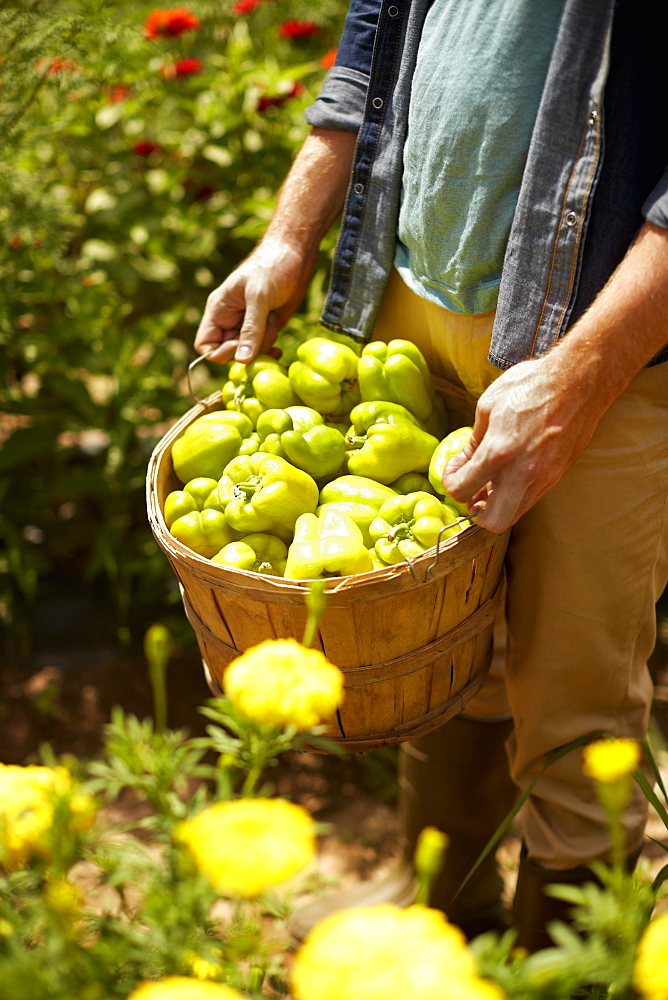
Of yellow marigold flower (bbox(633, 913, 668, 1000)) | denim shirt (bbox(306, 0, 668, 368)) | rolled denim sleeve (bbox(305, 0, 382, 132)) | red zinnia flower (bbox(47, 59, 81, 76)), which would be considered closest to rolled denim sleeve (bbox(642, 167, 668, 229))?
denim shirt (bbox(306, 0, 668, 368))

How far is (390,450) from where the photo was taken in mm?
1463

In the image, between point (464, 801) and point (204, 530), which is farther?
point (464, 801)

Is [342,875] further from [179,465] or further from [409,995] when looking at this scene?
[409,995]

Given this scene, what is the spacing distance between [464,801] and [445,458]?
2.86 ft

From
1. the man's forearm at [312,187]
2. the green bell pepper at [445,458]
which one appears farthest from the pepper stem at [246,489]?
the man's forearm at [312,187]

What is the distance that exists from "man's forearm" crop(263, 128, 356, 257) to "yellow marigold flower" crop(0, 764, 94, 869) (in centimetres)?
128

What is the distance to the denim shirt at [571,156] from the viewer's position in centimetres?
121

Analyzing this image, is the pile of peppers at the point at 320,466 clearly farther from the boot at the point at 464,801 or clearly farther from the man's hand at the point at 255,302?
the boot at the point at 464,801

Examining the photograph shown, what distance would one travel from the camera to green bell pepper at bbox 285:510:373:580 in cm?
125

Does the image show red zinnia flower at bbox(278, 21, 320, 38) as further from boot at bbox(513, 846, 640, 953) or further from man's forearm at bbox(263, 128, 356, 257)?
boot at bbox(513, 846, 640, 953)

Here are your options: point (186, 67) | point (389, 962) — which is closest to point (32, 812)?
point (389, 962)

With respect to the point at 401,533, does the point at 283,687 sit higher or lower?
higher

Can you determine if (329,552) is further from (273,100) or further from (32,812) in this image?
(273,100)

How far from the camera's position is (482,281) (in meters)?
1.44
